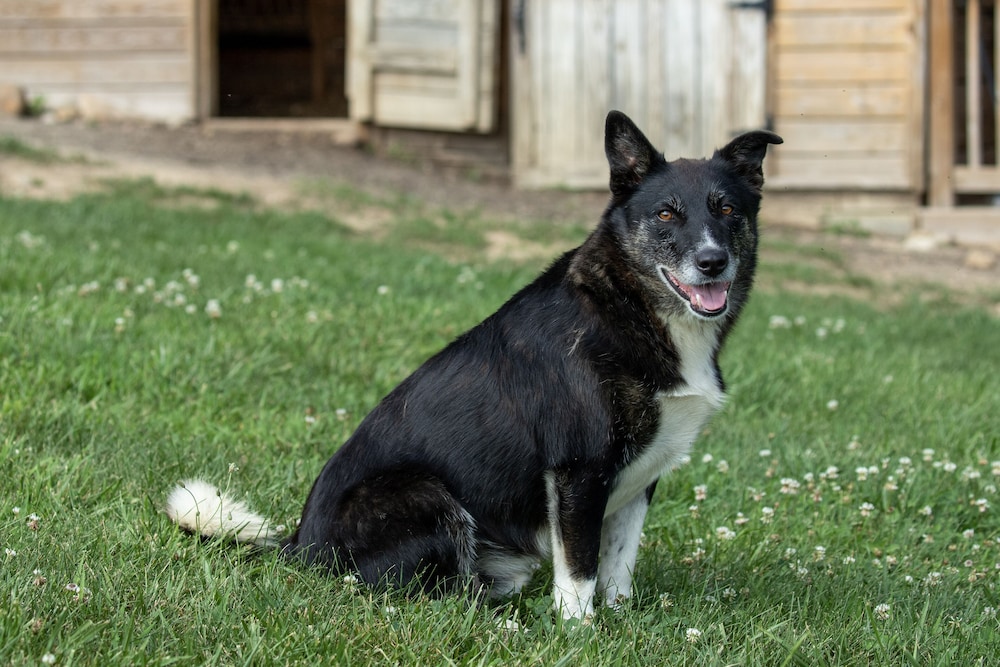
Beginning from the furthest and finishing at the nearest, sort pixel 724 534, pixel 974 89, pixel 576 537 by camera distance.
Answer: pixel 974 89 < pixel 724 534 < pixel 576 537

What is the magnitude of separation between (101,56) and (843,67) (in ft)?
29.8

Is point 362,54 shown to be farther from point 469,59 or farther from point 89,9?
point 89,9

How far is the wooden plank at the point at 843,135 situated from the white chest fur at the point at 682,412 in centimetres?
1003

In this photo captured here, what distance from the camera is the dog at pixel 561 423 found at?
3090mm

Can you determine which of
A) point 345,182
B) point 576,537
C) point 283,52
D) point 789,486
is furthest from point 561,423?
point 283,52

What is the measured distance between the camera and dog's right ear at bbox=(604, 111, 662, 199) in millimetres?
3350

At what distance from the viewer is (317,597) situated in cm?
294

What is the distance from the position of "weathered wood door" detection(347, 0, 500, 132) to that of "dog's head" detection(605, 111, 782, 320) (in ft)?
33.6

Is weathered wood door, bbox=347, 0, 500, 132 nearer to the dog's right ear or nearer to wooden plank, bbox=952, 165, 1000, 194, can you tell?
wooden plank, bbox=952, 165, 1000, 194

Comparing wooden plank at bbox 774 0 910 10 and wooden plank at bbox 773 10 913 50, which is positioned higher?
wooden plank at bbox 774 0 910 10

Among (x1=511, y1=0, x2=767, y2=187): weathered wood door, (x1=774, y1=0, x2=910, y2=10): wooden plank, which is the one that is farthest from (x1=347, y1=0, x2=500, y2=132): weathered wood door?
(x1=774, y1=0, x2=910, y2=10): wooden plank

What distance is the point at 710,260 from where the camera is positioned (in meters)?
3.18

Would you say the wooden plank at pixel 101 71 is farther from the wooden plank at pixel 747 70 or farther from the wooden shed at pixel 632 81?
the wooden plank at pixel 747 70

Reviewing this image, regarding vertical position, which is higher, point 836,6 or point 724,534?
point 836,6
